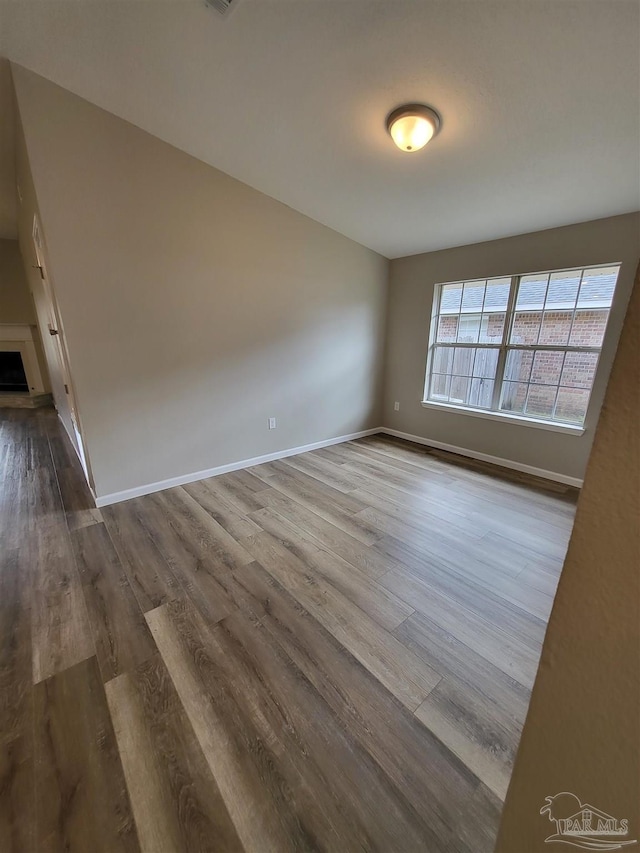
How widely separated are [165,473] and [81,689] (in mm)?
1802

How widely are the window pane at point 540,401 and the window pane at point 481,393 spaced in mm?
372

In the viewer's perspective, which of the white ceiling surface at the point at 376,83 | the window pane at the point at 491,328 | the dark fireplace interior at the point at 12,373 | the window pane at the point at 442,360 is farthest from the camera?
the dark fireplace interior at the point at 12,373

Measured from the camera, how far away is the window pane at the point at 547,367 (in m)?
3.10

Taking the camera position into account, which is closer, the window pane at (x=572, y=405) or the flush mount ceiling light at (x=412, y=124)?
the flush mount ceiling light at (x=412, y=124)

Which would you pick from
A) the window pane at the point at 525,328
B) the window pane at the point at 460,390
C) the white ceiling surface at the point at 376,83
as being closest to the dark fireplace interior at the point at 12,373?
the white ceiling surface at the point at 376,83

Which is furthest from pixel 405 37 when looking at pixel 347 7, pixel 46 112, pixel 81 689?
pixel 81 689

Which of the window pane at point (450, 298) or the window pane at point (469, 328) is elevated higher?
the window pane at point (450, 298)

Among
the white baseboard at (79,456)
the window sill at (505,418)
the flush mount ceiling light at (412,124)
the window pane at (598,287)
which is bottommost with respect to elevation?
the white baseboard at (79,456)

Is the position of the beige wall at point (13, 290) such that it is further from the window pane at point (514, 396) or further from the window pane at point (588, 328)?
the window pane at point (588, 328)

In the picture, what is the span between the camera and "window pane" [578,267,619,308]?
2766 mm

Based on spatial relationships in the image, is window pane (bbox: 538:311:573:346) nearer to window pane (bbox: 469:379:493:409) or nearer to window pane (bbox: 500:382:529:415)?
window pane (bbox: 500:382:529:415)

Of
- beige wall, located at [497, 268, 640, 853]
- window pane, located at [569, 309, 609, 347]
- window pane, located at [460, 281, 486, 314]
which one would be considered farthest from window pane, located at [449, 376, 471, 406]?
beige wall, located at [497, 268, 640, 853]

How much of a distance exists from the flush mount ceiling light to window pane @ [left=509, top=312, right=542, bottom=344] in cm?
192

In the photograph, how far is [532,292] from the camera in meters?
3.18
